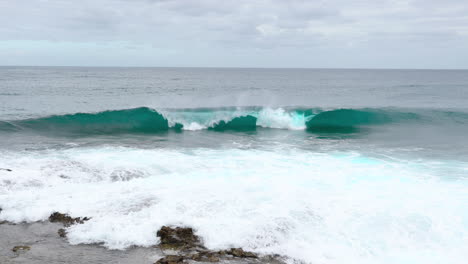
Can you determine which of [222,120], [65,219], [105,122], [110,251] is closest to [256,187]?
[110,251]

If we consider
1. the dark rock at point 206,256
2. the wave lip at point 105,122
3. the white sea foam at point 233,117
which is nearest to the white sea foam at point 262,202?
the dark rock at point 206,256

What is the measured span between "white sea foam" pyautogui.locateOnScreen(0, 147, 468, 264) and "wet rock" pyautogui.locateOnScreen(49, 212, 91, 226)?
6.6 inches

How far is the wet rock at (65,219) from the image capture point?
6622mm

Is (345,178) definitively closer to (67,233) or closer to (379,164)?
(379,164)

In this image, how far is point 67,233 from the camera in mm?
6234

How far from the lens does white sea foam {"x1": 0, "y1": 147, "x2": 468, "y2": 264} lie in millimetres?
6012

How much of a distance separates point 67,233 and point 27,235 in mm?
624

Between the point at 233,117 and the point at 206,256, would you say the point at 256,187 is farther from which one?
the point at 233,117

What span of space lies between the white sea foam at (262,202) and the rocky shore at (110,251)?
185 millimetres

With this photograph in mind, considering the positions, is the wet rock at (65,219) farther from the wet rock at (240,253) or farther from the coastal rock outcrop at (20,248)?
the wet rock at (240,253)

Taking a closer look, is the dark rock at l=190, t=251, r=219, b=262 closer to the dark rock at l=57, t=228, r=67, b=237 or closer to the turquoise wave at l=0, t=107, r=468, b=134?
the dark rock at l=57, t=228, r=67, b=237

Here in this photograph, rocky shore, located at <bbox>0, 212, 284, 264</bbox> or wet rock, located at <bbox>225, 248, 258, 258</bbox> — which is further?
wet rock, located at <bbox>225, 248, 258, 258</bbox>

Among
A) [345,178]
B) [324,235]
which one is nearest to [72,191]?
[324,235]

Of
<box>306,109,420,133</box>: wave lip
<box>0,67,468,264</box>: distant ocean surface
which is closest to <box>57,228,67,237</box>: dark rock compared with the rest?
<box>0,67,468,264</box>: distant ocean surface
